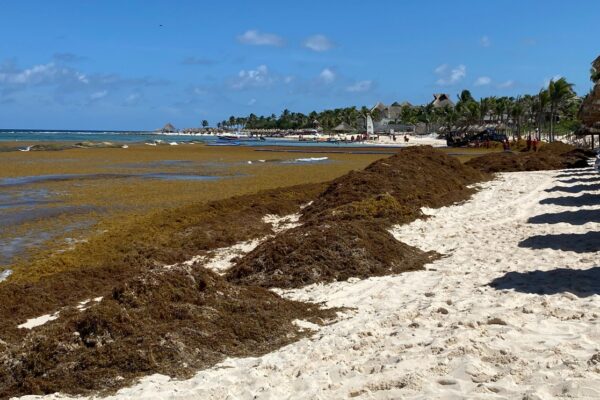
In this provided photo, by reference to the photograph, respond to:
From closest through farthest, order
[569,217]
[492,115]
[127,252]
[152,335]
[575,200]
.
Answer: [152,335] → [127,252] → [569,217] → [575,200] → [492,115]

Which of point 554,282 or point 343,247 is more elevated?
point 343,247

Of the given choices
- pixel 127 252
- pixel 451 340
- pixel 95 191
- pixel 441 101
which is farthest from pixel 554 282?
pixel 441 101

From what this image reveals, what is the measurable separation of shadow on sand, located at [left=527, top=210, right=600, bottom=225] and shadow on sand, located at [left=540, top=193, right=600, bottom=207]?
155 centimetres

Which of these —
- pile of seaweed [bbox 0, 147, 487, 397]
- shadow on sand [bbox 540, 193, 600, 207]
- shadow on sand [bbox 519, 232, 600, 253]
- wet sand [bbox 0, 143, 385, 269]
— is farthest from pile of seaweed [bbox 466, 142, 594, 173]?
shadow on sand [bbox 519, 232, 600, 253]

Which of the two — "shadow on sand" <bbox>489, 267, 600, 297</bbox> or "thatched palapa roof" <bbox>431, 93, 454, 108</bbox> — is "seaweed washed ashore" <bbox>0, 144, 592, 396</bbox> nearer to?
"shadow on sand" <bbox>489, 267, 600, 297</bbox>

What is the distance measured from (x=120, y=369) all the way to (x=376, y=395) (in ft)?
7.88

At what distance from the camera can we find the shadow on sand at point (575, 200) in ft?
49.8

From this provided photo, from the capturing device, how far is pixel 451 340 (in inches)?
218

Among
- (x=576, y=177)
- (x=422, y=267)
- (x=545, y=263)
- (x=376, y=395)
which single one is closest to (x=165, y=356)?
(x=376, y=395)

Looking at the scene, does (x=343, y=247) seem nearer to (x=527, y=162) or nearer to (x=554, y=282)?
(x=554, y=282)

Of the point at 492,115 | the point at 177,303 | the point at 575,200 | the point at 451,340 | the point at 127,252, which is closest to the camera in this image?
the point at 451,340

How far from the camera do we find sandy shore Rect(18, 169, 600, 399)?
4.70m

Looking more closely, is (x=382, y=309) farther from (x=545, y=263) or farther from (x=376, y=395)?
(x=545, y=263)

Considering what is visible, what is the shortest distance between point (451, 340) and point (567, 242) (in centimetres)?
594
